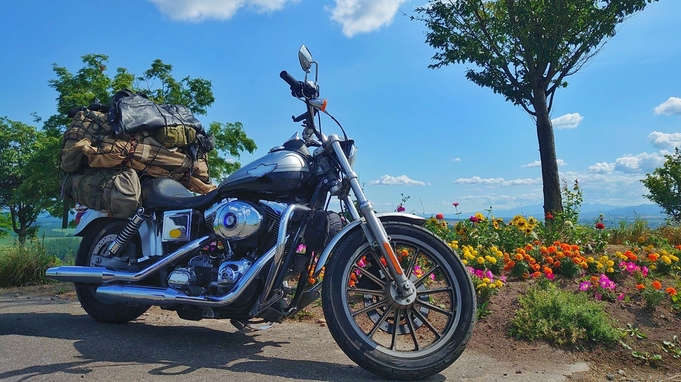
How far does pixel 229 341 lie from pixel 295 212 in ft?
4.10

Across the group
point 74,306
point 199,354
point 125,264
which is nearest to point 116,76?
point 74,306

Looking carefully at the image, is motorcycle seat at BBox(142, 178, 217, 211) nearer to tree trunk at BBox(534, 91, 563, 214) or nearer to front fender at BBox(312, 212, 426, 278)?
front fender at BBox(312, 212, 426, 278)

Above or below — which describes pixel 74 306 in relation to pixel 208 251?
below

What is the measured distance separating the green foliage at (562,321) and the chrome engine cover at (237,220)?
83.1 inches

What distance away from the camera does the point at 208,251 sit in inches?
143

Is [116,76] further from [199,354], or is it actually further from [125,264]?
[199,354]

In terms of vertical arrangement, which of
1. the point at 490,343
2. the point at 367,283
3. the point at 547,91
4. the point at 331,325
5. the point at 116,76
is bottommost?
the point at 490,343

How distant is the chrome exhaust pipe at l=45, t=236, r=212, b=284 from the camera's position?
356cm

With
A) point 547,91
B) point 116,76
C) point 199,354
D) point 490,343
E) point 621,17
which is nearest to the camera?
point 199,354

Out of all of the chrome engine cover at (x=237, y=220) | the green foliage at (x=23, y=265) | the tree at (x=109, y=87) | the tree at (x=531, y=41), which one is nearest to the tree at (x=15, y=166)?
the tree at (x=109, y=87)

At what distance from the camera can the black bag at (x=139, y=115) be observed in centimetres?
384

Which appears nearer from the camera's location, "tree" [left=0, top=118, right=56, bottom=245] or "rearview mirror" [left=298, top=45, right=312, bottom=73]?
"rearview mirror" [left=298, top=45, right=312, bottom=73]

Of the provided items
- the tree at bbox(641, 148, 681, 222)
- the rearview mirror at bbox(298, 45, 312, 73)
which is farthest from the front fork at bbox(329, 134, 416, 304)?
the tree at bbox(641, 148, 681, 222)

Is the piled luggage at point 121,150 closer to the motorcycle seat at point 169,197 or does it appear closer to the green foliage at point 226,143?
the motorcycle seat at point 169,197
